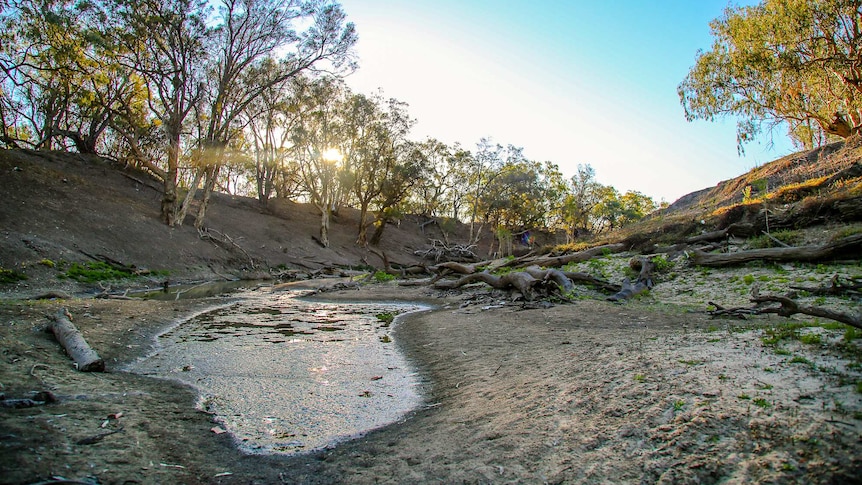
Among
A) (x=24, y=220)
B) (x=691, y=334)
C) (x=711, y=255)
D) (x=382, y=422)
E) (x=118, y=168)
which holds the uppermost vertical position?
(x=118, y=168)

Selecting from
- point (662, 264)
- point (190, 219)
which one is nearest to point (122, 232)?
point (190, 219)

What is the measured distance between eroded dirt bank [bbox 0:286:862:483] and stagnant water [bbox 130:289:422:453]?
0.29m

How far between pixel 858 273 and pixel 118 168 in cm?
3987

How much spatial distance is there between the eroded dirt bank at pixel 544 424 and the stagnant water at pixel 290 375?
289 millimetres

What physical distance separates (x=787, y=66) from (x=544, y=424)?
1882 cm

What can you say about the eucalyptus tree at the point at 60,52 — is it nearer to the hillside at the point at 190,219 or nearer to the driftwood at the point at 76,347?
the hillside at the point at 190,219

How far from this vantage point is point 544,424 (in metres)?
3.27

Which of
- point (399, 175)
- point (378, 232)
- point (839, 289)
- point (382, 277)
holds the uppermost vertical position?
point (399, 175)

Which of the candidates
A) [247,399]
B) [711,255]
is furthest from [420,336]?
[711,255]

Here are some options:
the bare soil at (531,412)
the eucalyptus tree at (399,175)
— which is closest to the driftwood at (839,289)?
the bare soil at (531,412)

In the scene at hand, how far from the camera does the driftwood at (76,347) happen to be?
190 inches

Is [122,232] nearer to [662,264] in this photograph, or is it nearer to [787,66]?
[662,264]

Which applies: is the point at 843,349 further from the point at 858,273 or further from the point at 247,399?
the point at 858,273

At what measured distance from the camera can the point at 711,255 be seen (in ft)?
37.5
